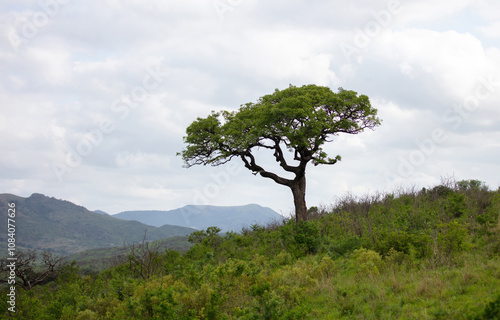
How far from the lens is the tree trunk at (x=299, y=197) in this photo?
80.7 feet

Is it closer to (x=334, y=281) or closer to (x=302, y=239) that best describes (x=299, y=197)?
(x=302, y=239)

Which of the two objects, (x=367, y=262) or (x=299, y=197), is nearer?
(x=367, y=262)

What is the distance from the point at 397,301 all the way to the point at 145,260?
11673mm

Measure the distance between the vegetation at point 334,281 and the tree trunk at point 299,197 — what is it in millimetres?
5729

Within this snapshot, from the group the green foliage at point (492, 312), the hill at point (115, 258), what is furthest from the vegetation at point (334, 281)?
the hill at point (115, 258)

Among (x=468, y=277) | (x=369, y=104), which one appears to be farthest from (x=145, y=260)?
(x=369, y=104)

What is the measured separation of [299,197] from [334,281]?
46.7 feet

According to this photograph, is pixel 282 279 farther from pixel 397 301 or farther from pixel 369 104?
pixel 369 104

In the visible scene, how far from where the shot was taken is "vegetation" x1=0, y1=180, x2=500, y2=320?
796cm

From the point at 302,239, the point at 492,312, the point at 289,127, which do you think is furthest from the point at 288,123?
the point at 492,312

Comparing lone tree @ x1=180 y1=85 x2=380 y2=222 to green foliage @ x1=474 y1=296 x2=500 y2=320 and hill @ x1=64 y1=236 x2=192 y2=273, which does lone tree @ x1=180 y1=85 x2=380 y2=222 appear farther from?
green foliage @ x1=474 y1=296 x2=500 y2=320

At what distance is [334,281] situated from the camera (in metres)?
10.7

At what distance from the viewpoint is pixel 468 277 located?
8.46m

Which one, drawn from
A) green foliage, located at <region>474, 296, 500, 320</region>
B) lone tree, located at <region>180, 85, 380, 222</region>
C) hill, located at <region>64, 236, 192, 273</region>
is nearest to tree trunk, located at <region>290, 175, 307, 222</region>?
lone tree, located at <region>180, 85, 380, 222</region>
